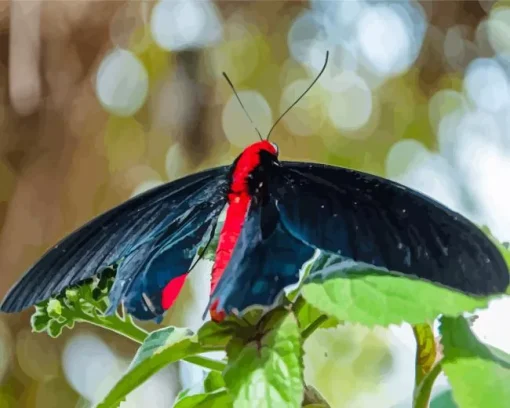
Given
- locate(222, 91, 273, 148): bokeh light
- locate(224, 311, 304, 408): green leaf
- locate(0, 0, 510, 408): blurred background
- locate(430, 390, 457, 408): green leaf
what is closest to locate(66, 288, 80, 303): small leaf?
locate(224, 311, 304, 408): green leaf

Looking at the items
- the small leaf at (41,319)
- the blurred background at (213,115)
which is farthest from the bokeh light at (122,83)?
the small leaf at (41,319)

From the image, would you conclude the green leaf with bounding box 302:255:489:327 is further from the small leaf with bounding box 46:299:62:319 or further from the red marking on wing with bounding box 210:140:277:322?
the small leaf with bounding box 46:299:62:319

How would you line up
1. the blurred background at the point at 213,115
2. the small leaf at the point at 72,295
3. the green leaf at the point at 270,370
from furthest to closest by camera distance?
the blurred background at the point at 213,115, the small leaf at the point at 72,295, the green leaf at the point at 270,370

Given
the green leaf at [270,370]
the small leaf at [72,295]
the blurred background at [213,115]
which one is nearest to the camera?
the green leaf at [270,370]

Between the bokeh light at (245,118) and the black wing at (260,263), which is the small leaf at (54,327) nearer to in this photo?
the black wing at (260,263)

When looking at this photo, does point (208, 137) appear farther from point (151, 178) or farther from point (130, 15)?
point (130, 15)

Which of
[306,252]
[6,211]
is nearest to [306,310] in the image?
[306,252]
